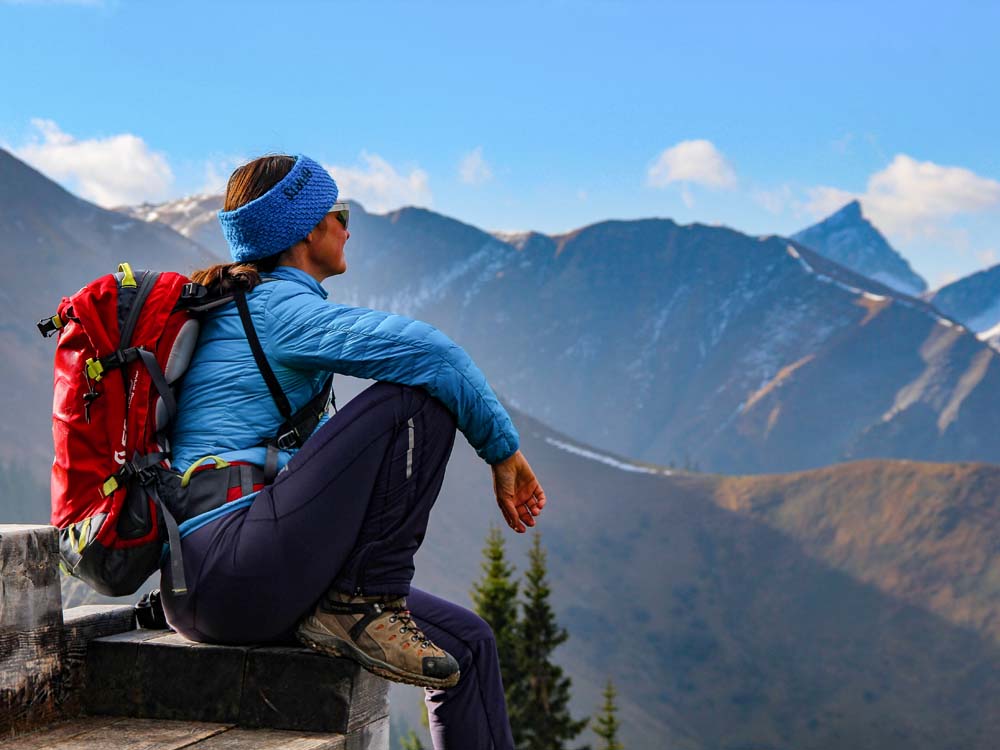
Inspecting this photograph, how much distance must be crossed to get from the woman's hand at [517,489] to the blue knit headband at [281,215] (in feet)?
2.84

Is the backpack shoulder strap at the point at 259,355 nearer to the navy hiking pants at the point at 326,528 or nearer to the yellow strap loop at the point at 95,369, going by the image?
the navy hiking pants at the point at 326,528

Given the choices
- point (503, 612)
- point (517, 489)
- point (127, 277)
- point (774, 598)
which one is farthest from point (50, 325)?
point (774, 598)

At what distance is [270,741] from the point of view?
302cm

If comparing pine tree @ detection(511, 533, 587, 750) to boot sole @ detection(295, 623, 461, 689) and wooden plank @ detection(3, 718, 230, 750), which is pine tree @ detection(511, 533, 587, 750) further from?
boot sole @ detection(295, 623, 461, 689)

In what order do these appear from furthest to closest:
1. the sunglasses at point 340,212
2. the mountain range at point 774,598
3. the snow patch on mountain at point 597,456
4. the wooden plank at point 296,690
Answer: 1. the snow patch on mountain at point 597,456
2. the mountain range at point 774,598
3. the sunglasses at point 340,212
4. the wooden plank at point 296,690

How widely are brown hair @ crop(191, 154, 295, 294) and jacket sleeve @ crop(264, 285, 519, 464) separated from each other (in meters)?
0.12

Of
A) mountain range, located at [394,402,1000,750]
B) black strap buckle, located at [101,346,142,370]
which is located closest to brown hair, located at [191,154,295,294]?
black strap buckle, located at [101,346,142,370]

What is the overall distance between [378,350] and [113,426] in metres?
0.70

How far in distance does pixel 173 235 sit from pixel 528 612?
401ft

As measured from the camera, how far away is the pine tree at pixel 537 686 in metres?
35.9

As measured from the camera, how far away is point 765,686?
9588 centimetres

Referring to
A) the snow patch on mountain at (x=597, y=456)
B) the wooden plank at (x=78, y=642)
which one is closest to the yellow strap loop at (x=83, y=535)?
the wooden plank at (x=78, y=642)

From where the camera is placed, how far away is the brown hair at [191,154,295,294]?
321cm

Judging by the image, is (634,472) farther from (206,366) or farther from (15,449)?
(206,366)
